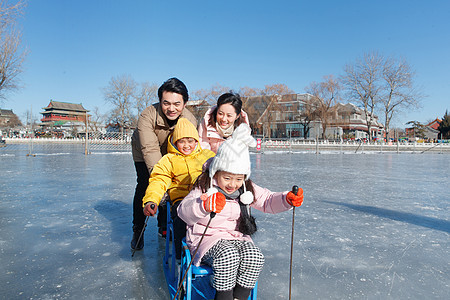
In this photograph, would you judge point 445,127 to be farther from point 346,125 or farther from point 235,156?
point 235,156

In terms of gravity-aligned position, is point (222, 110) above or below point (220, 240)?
above

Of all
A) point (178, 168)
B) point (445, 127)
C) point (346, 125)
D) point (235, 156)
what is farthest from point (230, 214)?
point (445, 127)

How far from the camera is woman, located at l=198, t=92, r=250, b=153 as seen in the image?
2545 mm

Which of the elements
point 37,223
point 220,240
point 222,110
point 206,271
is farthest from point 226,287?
point 37,223

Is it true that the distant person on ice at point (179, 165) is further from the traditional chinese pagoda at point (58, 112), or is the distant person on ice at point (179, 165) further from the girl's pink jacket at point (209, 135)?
the traditional chinese pagoda at point (58, 112)

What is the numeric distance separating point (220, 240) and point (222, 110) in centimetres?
128

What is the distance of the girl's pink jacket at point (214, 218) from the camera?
1.53 meters

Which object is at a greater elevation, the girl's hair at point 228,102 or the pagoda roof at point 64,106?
the pagoda roof at point 64,106

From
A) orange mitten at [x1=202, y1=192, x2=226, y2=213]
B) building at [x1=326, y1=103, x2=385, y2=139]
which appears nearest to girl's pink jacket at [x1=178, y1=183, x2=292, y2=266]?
orange mitten at [x1=202, y1=192, x2=226, y2=213]

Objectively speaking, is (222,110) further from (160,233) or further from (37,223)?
(37,223)

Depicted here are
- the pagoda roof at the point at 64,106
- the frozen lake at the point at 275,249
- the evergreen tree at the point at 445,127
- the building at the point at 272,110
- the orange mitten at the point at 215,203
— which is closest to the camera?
the orange mitten at the point at 215,203

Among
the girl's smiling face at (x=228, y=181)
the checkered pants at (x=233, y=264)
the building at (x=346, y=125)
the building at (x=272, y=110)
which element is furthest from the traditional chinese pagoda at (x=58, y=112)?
the checkered pants at (x=233, y=264)

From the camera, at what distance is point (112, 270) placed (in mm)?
2193

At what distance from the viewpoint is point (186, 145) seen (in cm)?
211
